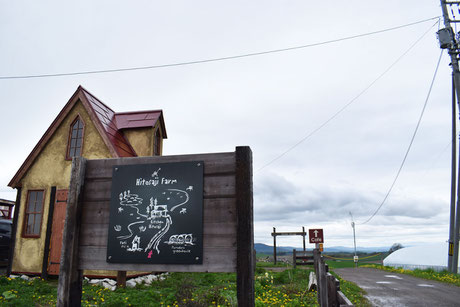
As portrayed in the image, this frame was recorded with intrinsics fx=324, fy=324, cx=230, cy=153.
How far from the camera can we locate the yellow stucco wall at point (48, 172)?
42.4 feet

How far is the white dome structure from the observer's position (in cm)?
2545

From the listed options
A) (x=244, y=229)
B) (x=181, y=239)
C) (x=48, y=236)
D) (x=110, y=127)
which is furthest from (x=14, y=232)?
(x=244, y=229)

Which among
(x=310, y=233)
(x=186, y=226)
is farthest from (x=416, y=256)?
(x=186, y=226)

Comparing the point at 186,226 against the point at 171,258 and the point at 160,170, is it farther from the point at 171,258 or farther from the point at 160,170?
the point at 160,170

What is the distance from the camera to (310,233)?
21.9 m

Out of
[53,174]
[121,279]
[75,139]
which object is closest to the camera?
[121,279]

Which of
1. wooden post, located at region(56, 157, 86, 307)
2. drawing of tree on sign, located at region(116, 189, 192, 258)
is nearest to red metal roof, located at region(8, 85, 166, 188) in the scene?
wooden post, located at region(56, 157, 86, 307)

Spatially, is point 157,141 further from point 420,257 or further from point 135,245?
point 420,257

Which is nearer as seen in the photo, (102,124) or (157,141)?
(102,124)

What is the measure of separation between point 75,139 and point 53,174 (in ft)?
5.50

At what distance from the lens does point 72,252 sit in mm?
4227

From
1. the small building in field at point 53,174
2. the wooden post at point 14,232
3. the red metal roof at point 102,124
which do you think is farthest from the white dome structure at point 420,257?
the wooden post at point 14,232

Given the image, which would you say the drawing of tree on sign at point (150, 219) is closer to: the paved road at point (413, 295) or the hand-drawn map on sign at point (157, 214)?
the hand-drawn map on sign at point (157, 214)

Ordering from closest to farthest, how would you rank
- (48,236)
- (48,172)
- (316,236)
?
(48,236)
(48,172)
(316,236)
